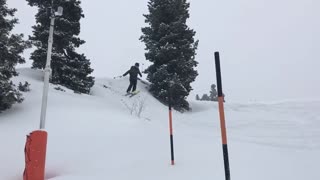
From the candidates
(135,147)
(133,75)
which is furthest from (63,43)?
(135,147)

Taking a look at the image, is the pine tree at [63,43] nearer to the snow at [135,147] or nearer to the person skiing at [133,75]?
the snow at [135,147]

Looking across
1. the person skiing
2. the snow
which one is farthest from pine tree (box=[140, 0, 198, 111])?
the snow

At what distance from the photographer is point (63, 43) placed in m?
16.2

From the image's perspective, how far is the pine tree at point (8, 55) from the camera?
1045 cm

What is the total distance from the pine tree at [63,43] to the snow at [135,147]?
2097 millimetres

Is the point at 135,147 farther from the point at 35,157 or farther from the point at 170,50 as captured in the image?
the point at 170,50

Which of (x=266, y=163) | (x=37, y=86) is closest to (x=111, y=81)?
(x=37, y=86)

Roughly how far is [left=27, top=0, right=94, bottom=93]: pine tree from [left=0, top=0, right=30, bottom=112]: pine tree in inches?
162

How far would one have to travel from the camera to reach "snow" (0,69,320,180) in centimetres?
623

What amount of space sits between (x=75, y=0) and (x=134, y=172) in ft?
40.1

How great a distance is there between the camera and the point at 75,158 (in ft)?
22.4

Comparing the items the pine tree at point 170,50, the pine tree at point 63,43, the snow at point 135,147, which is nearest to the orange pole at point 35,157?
the snow at point 135,147

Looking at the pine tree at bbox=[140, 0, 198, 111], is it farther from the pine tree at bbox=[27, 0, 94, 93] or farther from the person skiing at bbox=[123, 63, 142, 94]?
the pine tree at bbox=[27, 0, 94, 93]

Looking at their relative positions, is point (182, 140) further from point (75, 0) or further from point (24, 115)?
point (75, 0)
